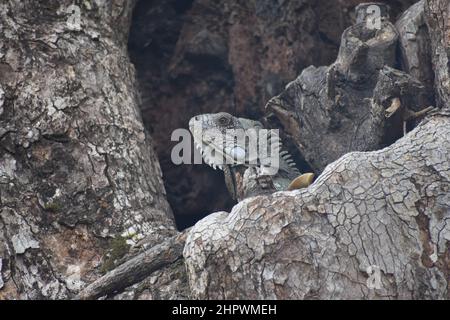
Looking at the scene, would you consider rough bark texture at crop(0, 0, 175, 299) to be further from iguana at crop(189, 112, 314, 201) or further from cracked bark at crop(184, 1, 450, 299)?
cracked bark at crop(184, 1, 450, 299)

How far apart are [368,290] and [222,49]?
298 centimetres

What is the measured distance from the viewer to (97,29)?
4.84 m

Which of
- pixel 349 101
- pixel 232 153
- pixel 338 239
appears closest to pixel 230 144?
pixel 232 153

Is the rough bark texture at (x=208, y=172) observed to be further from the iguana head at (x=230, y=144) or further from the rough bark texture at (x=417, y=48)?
the iguana head at (x=230, y=144)

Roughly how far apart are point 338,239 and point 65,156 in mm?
1809

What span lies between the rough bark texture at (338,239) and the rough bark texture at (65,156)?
0.83 metres

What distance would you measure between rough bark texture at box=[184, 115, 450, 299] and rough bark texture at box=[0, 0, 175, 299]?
83 cm

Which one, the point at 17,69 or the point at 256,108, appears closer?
the point at 17,69

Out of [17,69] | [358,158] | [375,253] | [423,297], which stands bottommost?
[423,297]

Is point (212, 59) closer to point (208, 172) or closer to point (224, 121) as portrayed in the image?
point (208, 172)

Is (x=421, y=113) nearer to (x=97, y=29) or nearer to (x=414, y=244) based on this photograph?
(x=414, y=244)

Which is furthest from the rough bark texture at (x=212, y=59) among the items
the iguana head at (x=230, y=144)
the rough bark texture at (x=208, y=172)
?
the iguana head at (x=230, y=144)

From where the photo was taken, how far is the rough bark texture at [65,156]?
3973 millimetres

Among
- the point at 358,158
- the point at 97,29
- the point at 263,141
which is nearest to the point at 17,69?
the point at 97,29
